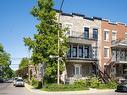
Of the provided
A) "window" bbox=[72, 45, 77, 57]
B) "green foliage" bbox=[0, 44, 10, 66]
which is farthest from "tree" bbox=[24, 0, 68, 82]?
"green foliage" bbox=[0, 44, 10, 66]

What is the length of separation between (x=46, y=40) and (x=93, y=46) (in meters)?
12.4

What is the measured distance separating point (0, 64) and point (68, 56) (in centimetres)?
4626

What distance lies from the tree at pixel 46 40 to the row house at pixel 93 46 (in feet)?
16.7

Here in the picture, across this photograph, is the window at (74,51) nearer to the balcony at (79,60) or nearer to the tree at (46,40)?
the balcony at (79,60)

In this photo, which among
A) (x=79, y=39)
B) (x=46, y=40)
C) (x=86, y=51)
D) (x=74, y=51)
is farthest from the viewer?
(x=86, y=51)

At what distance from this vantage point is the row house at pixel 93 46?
42.8 metres

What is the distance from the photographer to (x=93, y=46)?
4572 cm

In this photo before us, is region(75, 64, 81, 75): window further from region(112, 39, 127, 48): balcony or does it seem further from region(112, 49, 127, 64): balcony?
region(112, 39, 127, 48): balcony

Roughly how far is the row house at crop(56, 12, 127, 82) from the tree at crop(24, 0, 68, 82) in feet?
16.7

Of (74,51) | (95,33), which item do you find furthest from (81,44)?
(95,33)

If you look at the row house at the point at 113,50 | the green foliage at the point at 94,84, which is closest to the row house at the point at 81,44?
the row house at the point at 113,50

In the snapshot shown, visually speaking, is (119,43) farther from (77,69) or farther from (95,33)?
(77,69)

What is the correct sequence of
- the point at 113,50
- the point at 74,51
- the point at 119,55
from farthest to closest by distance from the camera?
the point at 113,50 → the point at 119,55 → the point at 74,51

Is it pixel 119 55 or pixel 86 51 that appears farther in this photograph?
pixel 119 55
